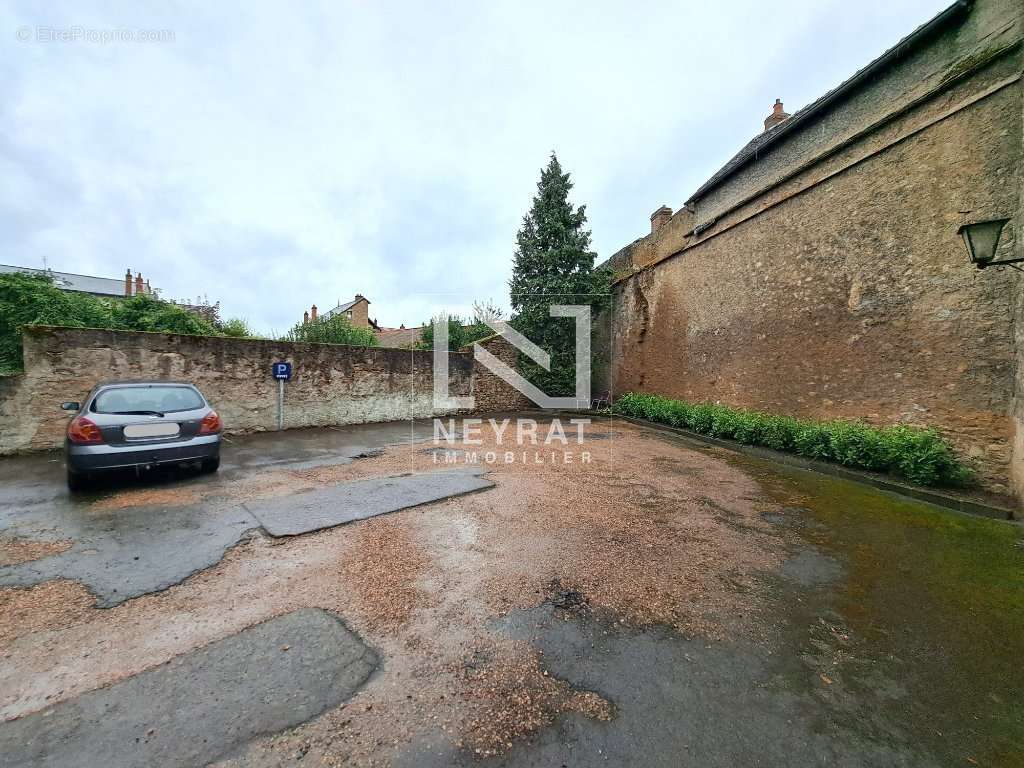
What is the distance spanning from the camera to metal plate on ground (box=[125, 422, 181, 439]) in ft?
13.6

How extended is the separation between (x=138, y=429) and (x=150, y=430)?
0.32 ft

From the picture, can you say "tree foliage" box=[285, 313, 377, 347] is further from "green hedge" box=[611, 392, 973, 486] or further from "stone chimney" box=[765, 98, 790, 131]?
"stone chimney" box=[765, 98, 790, 131]

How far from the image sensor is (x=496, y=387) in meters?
12.8

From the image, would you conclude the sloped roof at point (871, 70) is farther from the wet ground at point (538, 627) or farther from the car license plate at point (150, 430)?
the car license plate at point (150, 430)

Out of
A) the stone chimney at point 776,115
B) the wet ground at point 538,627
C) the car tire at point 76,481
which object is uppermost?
the stone chimney at point 776,115

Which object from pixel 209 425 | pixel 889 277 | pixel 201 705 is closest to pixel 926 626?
pixel 201 705

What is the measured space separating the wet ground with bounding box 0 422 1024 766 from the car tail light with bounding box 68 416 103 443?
617 millimetres

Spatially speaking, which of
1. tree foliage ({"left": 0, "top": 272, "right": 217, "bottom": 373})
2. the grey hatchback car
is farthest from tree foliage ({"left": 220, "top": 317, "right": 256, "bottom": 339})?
the grey hatchback car

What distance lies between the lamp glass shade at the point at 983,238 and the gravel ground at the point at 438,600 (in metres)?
3.34

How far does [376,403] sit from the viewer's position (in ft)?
33.8

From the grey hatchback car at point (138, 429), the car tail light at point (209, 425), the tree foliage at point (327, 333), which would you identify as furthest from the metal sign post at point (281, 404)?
the car tail light at point (209, 425)

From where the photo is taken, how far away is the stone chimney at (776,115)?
1043 cm

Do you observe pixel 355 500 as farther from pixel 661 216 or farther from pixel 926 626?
pixel 661 216

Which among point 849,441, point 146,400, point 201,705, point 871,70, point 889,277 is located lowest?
point 201,705
